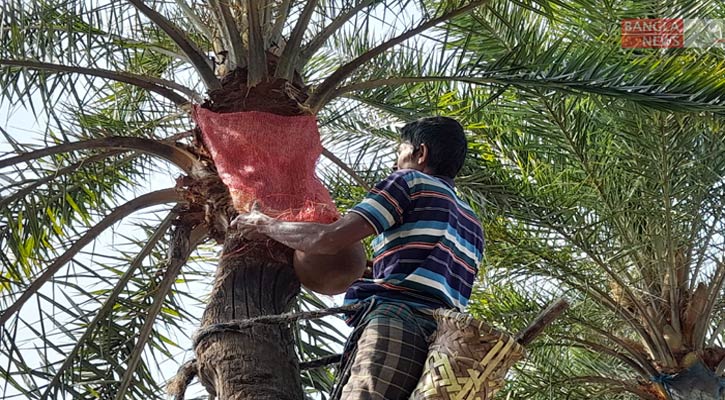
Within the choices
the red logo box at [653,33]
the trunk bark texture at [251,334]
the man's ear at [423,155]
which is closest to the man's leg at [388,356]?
the trunk bark texture at [251,334]

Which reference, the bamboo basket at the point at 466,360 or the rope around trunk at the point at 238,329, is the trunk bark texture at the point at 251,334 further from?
the bamboo basket at the point at 466,360

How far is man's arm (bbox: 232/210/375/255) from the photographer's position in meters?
3.51

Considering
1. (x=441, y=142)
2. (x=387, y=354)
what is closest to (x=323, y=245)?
(x=387, y=354)

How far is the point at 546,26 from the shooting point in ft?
24.5

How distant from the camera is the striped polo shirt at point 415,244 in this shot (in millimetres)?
3529

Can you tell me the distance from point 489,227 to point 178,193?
9.36 feet

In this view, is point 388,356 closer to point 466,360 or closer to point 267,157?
point 466,360

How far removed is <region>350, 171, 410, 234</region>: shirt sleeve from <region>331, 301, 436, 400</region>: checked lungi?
0.84 ft

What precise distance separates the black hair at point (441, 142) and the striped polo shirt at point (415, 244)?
7.9 inches

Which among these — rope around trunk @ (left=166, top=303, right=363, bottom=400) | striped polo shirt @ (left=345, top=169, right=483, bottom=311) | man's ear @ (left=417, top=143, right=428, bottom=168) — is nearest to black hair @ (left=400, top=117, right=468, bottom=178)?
man's ear @ (left=417, top=143, right=428, bottom=168)

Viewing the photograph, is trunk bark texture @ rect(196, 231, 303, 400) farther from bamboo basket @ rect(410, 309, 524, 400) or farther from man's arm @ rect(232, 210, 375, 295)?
bamboo basket @ rect(410, 309, 524, 400)

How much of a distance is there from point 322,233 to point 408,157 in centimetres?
58

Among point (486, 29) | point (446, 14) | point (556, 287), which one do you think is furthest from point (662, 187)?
point (446, 14)

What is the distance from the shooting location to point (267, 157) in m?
4.52
